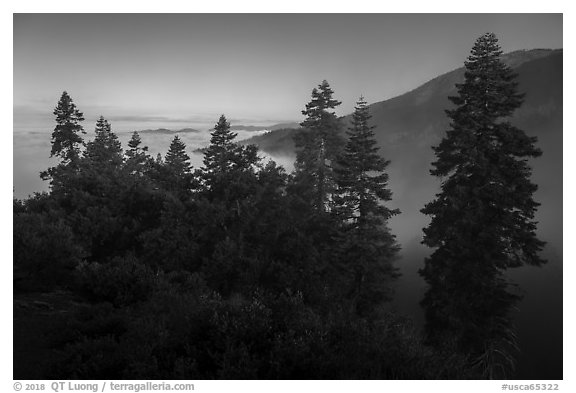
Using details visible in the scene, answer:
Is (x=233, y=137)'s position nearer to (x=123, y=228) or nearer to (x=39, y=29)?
(x=123, y=228)

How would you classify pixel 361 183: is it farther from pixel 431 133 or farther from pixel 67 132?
pixel 431 133

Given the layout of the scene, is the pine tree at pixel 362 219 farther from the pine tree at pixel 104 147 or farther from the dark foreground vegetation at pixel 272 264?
the pine tree at pixel 104 147

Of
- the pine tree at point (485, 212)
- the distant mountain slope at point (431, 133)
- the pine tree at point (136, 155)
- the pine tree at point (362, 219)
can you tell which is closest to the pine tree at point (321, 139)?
the distant mountain slope at point (431, 133)

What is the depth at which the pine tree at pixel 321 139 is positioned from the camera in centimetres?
2903

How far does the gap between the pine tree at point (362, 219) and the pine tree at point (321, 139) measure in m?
5.98

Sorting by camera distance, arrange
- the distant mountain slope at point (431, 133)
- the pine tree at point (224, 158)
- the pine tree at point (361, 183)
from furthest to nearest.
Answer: the distant mountain slope at point (431, 133) < the pine tree at point (361, 183) < the pine tree at point (224, 158)

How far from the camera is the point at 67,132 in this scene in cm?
3375

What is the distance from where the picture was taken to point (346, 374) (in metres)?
6.92

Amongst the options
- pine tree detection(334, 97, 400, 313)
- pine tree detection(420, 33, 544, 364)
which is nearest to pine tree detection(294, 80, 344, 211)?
pine tree detection(334, 97, 400, 313)

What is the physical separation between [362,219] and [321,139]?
9897mm
